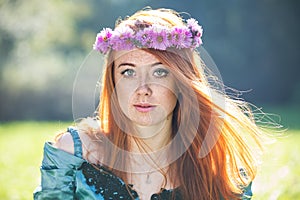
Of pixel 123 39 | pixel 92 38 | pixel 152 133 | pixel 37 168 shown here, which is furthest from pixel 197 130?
pixel 92 38

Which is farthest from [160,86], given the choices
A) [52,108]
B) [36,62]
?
[36,62]

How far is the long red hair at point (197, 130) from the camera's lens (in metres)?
3.41

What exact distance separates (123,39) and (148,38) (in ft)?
0.45

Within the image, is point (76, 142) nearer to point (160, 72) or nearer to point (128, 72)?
point (128, 72)

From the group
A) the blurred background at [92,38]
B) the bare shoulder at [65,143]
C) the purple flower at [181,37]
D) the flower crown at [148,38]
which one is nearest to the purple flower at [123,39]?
the flower crown at [148,38]

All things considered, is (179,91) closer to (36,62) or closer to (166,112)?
(166,112)

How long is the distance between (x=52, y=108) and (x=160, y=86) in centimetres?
1191

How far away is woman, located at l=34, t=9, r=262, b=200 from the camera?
3326 millimetres

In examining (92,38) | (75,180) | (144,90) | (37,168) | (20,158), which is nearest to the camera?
(144,90)

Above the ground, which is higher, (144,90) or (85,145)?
(144,90)

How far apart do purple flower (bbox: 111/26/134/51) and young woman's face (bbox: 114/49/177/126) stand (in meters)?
0.04

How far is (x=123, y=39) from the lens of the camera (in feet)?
11.0

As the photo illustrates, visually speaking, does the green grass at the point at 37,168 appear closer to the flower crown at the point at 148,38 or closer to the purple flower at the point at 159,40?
the flower crown at the point at 148,38

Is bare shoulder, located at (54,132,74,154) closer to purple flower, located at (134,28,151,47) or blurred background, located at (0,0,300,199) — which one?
purple flower, located at (134,28,151,47)
